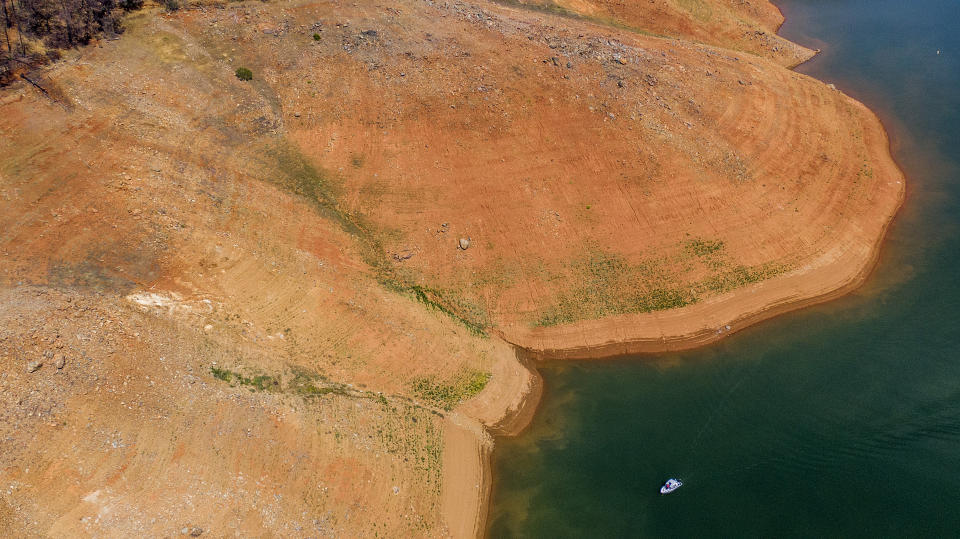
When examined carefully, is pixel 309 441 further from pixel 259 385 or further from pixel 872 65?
pixel 872 65

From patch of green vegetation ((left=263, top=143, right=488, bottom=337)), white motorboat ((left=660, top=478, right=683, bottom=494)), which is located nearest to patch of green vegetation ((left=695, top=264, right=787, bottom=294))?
white motorboat ((left=660, top=478, right=683, bottom=494))

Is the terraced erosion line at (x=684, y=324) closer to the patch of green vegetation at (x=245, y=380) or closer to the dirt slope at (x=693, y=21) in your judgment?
the patch of green vegetation at (x=245, y=380)

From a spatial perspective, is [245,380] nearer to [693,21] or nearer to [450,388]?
[450,388]

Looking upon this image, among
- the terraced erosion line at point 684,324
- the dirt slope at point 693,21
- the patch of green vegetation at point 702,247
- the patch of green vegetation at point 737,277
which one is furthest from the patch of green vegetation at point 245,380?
the dirt slope at point 693,21

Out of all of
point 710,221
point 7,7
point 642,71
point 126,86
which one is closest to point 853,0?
point 642,71

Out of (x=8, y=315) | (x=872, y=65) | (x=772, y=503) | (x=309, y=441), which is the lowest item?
(x=309, y=441)
